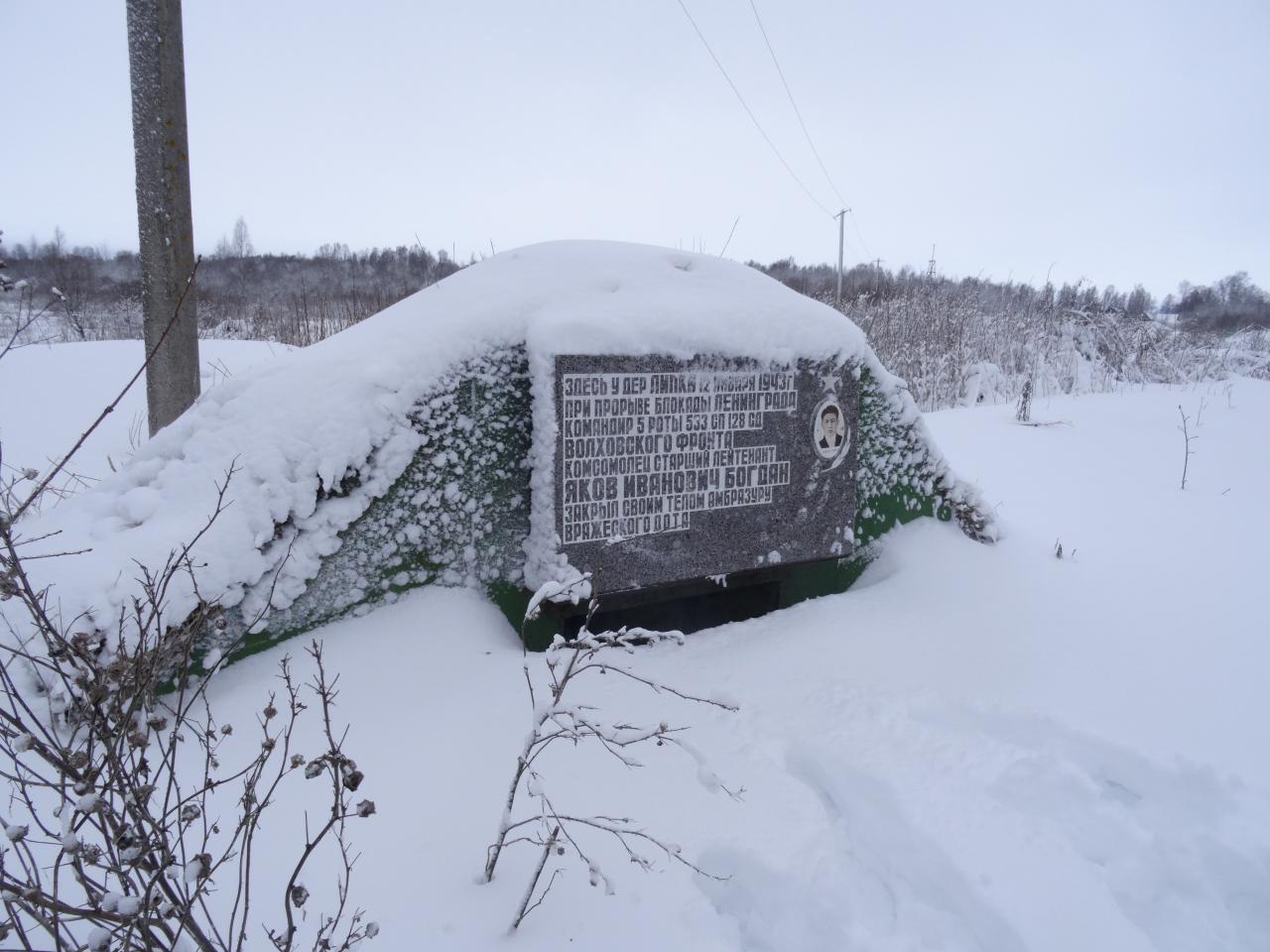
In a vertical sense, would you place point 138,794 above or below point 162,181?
below

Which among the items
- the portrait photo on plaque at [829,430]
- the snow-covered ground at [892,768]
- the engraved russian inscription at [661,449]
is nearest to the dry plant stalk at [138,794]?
the snow-covered ground at [892,768]

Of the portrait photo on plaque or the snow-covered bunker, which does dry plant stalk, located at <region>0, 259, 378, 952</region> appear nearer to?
the snow-covered bunker

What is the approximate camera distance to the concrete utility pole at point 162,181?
3701mm

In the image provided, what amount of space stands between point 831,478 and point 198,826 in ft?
7.74

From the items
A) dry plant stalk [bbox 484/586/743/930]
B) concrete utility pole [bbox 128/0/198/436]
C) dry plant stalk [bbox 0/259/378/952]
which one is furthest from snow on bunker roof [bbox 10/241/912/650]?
concrete utility pole [bbox 128/0/198/436]

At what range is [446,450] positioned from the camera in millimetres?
2477

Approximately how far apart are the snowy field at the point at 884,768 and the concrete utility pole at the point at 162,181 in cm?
251

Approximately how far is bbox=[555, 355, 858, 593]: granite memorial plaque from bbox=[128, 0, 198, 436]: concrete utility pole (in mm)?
2451

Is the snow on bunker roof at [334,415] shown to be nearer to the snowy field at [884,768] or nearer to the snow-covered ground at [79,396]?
the snowy field at [884,768]

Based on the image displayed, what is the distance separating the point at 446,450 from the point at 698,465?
89 cm

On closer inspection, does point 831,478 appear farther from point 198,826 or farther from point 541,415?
point 198,826

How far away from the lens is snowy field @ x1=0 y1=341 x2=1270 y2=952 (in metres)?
1.52

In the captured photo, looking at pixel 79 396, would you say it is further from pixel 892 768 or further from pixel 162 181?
pixel 892 768

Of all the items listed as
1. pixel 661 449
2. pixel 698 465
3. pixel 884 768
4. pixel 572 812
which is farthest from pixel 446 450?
pixel 884 768
